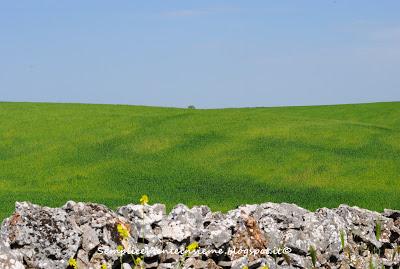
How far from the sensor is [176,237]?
1000 cm

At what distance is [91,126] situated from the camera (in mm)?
33156

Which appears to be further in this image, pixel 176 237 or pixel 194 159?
pixel 194 159

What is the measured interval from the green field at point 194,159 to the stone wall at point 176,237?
770 cm

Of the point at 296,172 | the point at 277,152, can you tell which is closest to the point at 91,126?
the point at 277,152

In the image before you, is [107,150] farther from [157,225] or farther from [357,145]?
[157,225]

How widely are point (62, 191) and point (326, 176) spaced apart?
9.42 meters

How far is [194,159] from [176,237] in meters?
16.6

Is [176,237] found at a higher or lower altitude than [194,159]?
higher

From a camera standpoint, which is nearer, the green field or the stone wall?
the stone wall

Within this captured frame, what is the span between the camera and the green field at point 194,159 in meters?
21.4

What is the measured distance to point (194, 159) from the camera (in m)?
26.5

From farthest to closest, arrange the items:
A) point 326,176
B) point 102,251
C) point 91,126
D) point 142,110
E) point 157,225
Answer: point 142,110
point 91,126
point 326,176
point 157,225
point 102,251

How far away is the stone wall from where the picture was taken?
9.26 m

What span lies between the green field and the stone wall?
770cm
